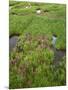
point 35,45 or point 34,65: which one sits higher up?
point 35,45

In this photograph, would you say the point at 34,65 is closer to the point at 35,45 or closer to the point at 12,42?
the point at 35,45

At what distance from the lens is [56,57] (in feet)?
6.35

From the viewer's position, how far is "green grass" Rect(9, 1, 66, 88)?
1.86 metres

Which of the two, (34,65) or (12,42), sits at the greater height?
(12,42)

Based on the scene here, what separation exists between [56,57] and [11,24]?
21.8 inches

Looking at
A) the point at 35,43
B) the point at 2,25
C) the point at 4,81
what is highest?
the point at 2,25

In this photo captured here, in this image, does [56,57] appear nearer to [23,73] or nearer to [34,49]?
[34,49]

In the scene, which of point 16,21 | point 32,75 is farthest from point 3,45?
point 32,75

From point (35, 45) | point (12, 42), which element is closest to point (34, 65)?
point (35, 45)

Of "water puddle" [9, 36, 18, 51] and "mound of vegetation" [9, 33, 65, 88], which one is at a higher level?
"water puddle" [9, 36, 18, 51]

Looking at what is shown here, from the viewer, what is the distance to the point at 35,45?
6.25 ft

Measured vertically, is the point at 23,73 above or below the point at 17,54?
below

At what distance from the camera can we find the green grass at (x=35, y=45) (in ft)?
6.09

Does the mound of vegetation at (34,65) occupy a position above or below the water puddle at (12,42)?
below
